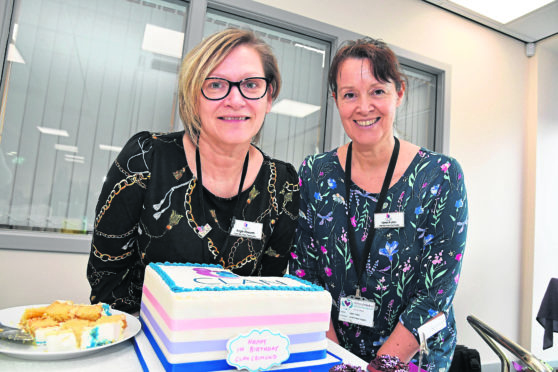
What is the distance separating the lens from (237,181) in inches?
43.5

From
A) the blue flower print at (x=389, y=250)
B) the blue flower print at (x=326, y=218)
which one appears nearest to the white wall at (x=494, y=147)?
the blue flower print at (x=326, y=218)

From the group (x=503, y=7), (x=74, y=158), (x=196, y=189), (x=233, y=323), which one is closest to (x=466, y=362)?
(x=196, y=189)

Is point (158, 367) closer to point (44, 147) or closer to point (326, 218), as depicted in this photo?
point (326, 218)

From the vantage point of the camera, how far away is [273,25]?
286 cm

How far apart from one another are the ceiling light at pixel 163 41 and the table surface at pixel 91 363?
2285mm

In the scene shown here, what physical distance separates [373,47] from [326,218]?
1.88ft

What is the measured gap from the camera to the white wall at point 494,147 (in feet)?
11.2

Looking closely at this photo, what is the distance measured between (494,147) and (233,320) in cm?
393

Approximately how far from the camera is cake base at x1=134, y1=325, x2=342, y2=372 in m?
0.58

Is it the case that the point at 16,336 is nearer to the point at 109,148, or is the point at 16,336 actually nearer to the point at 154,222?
the point at 154,222

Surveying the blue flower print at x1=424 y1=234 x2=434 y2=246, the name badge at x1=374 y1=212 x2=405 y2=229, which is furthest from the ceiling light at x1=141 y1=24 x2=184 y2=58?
the blue flower print at x1=424 y1=234 x2=434 y2=246

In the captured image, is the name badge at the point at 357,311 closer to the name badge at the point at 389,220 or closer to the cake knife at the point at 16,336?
the name badge at the point at 389,220

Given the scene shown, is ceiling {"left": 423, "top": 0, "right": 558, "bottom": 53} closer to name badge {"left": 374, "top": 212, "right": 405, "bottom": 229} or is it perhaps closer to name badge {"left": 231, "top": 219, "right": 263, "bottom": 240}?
name badge {"left": 374, "top": 212, "right": 405, "bottom": 229}

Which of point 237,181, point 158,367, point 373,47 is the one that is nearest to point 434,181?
point 373,47
